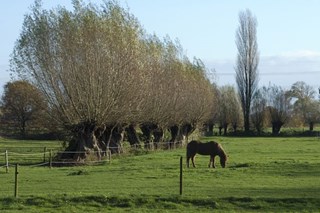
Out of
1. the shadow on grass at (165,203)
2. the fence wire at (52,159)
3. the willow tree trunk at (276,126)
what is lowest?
the shadow on grass at (165,203)

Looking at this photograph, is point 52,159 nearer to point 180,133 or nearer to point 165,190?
point 165,190

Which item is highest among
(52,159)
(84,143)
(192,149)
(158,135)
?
(158,135)

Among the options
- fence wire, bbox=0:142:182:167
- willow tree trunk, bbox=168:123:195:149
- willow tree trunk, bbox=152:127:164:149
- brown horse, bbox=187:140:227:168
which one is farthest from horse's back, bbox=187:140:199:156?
willow tree trunk, bbox=168:123:195:149

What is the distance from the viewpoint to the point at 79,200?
19.9 metres

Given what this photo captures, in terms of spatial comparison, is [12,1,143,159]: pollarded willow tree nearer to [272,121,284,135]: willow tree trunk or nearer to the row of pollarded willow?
the row of pollarded willow

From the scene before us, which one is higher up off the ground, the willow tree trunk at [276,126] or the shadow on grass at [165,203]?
the willow tree trunk at [276,126]

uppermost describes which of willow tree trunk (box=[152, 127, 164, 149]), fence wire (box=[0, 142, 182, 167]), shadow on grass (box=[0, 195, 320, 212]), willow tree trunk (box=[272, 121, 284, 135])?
willow tree trunk (box=[272, 121, 284, 135])

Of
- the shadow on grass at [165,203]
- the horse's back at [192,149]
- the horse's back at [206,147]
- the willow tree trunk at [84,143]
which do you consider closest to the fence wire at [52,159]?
the willow tree trunk at [84,143]

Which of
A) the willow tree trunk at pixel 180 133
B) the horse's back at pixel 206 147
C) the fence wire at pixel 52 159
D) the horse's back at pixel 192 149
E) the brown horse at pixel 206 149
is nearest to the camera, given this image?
the brown horse at pixel 206 149

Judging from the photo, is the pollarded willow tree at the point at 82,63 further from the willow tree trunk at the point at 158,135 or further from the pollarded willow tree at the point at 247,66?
the pollarded willow tree at the point at 247,66

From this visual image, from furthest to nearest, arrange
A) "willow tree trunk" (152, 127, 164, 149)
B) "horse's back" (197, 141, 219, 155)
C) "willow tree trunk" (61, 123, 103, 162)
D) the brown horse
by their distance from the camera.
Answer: "willow tree trunk" (152, 127, 164, 149), "willow tree trunk" (61, 123, 103, 162), "horse's back" (197, 141, 219, 155), the brown horse

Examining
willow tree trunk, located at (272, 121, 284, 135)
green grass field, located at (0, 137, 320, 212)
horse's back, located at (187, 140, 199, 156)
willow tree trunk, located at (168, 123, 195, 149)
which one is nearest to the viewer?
green grass field, located at (0, 137, 320, 212)

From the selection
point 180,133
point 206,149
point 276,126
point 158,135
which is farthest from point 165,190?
point 276,126

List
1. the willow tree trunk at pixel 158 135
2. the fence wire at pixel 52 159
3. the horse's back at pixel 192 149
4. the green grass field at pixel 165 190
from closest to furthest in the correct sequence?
the green grass field at pixel 165 190
the horse's back at pixel 192 149
the fence wire at pixel 52 159
the willow tree trunk at pixel 158 135
